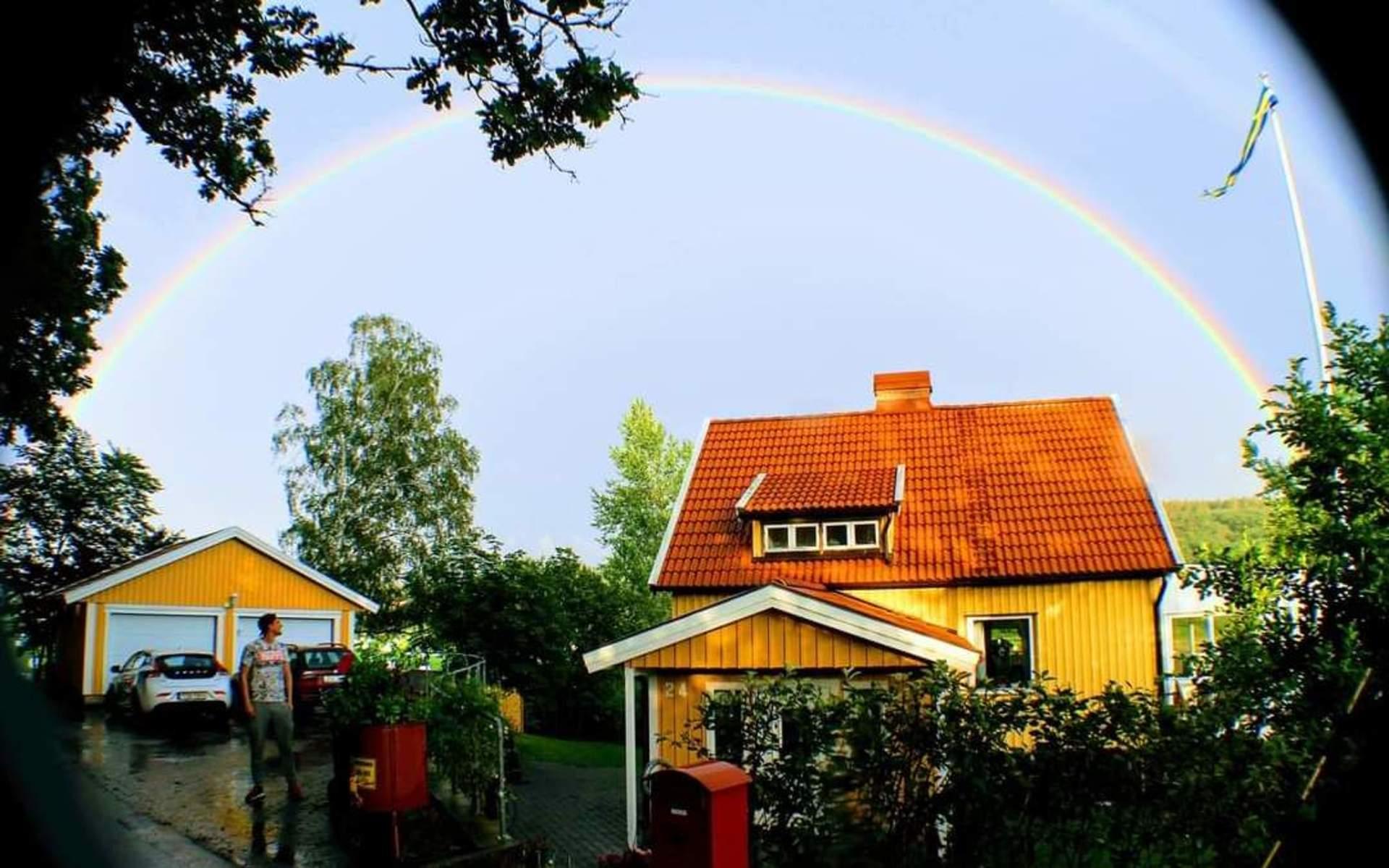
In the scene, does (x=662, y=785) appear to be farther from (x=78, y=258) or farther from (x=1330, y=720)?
(x=78, y=258)

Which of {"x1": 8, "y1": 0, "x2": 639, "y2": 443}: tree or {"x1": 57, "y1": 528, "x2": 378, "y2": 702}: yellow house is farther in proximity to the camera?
{"x1": 57, "y1": 528, "x2": 378, "y2": 702}: yellow house

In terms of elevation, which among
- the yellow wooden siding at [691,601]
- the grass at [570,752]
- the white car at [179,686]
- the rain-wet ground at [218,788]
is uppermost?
the yellow wooden siding at [691,601]

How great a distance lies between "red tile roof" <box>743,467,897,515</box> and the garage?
15.9m

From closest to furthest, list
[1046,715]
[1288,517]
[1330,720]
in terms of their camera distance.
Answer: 1. [1330,720]
2. [1046,715]
3. [1288,517]

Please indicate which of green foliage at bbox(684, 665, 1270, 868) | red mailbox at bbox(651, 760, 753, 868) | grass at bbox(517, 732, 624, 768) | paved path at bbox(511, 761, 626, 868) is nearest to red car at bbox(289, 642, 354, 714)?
grass at bbox(517, 732, 624, 768)

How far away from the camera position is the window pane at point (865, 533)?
2070cm

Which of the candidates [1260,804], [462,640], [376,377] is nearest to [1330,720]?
[1260,804]

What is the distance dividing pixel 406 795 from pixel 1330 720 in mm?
6680

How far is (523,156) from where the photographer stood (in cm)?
906

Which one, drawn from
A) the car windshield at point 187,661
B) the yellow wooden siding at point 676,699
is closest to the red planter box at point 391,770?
the yellow wooden siding at point 676,699

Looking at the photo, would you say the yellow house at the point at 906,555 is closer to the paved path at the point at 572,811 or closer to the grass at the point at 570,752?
the paved path at the point at 572,811

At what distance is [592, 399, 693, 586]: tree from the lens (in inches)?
2314

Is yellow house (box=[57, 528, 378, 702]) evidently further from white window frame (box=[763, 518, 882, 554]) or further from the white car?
white window frame (box=[763, 518, 882, 554])

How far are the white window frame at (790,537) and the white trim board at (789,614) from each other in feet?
18.3
